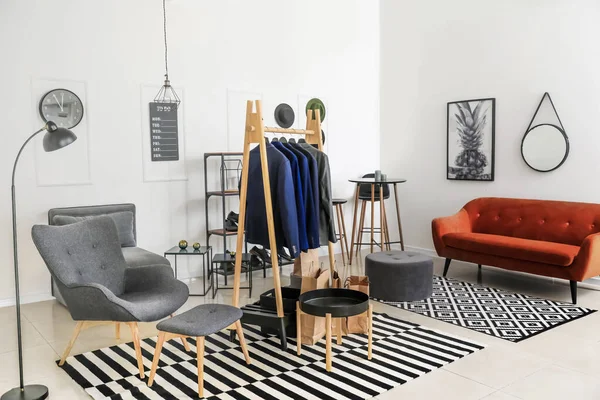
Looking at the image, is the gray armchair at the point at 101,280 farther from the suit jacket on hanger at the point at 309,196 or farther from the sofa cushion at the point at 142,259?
the suit jacket on hanger at the point at 309,196

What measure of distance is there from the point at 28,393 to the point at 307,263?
1890 millimetres

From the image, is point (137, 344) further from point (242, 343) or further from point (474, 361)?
point (474, 361)

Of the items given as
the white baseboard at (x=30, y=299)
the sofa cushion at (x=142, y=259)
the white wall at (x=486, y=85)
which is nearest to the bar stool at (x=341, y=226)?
the white wall at (x=486, y=85)

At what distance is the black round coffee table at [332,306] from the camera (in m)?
3.22

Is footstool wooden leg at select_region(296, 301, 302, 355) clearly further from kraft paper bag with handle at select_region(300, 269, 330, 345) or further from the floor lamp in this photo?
the floor lamp

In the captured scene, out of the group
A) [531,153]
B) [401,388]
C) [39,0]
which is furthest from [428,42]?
[401,388]

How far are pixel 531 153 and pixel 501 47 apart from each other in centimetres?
125

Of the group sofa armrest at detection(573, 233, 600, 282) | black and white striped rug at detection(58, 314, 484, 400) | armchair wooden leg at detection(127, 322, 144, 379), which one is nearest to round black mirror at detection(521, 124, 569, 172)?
sofa armrest at detection(573, 233, 600, 282)

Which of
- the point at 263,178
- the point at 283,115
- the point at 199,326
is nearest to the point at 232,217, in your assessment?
the point at 283,115

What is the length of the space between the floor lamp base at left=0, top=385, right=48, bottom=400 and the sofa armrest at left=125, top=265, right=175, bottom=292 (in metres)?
0.88

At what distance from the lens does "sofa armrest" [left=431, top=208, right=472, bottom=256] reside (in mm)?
5523

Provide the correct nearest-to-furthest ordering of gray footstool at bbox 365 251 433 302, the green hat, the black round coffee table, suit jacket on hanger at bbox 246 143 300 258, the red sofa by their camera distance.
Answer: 1. the black round coffee table
2. suit jacket on hanger at bbox 246 143 300 258
3. the red sofa
4. gray footstool at bbox 365 251 433 302
5. the green hat

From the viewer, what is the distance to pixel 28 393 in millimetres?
2877

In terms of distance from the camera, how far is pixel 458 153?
636 cm
